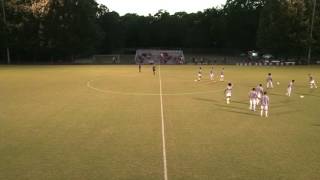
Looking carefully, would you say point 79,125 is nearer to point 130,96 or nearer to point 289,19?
point 130,96

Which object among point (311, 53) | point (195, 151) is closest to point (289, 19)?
point (311, 53)

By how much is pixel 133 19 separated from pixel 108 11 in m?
18.7

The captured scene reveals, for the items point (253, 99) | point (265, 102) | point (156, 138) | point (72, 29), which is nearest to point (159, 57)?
point (72, 29)

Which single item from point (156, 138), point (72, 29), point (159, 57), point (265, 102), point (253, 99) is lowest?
point (159, 57)

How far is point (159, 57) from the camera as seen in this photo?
108875mm

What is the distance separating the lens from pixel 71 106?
30.6 meters

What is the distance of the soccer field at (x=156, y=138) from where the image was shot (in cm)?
1567

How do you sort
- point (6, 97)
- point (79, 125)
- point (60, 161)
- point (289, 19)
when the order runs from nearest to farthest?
point (60, 161) < point (79, 125) < point (6, 97) < point (289, 19)

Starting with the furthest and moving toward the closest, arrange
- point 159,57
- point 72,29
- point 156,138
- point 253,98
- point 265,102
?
point 159,57 < point 72,29 < point 253,98 < point 265,102 < point 156,138

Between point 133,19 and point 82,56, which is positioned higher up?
point 133,19

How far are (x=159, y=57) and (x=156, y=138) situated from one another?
8888 centimetres

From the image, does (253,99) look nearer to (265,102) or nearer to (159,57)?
(265,102)

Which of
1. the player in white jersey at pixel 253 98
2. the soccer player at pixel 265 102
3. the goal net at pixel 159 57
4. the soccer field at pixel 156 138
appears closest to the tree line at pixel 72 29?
the goal net at pixel 159 57

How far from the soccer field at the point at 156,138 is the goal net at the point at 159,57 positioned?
223 ft
